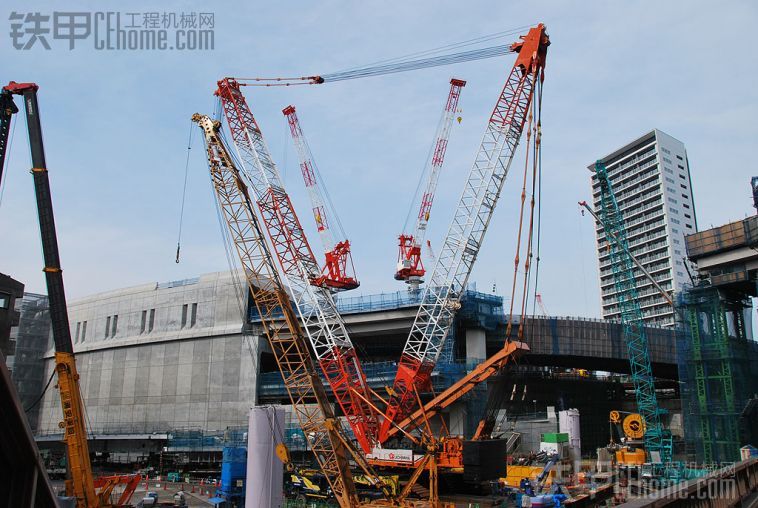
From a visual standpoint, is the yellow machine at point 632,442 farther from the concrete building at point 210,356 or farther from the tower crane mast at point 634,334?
the concrete building at point 210,356

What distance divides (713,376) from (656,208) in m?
108

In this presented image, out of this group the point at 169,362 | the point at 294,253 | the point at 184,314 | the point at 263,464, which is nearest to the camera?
the point at 263,464

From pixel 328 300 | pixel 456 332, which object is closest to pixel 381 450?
pixel 328 300

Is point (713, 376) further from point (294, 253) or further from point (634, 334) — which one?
point (294, 253)

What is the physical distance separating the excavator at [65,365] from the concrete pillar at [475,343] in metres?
41.4

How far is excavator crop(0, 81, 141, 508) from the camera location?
29.0 meters

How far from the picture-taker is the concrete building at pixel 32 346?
293 ft

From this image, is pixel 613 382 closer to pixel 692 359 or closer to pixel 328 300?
pixel 692 359

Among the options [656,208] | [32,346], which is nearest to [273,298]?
[32,346]

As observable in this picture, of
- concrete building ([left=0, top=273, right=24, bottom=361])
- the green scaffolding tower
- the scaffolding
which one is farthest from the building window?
the scaffolding

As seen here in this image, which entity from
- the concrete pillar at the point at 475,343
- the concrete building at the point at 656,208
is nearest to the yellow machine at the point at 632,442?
the concrete pillar at the point at 475,343

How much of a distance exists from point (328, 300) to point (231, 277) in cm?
2287

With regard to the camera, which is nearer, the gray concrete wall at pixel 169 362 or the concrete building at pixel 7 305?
the concrete building at pixel 7 305

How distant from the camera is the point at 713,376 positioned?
5834cm
